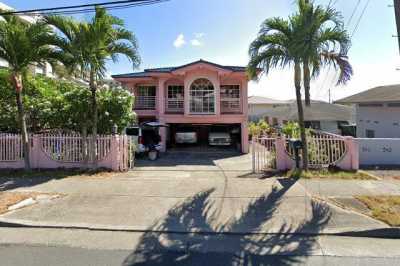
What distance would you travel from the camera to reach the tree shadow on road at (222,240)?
14.8 feet

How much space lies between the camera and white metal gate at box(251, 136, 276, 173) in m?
11.3

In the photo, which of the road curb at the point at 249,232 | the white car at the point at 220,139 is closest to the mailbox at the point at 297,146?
the road curb at the point at 249,232

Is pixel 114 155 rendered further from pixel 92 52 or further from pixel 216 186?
pixel 216 186

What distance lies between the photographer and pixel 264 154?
12305mm

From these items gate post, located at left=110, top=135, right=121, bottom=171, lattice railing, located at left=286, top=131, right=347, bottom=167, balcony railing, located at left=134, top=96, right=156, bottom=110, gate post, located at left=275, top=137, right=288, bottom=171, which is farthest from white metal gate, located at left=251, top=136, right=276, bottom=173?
balcony railing, located at left=134, top=96, right=156, bottom=110

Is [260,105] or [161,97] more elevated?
[260,105]

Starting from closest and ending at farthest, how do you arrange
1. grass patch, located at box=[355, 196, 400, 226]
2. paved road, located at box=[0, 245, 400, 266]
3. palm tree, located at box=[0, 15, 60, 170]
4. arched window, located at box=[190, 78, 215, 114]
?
paved road, located at box=[0, 245, 400, 266] → grass patch, located at box=[355, 196, 400, 226] → palm tree, located at box=[0, 15, 60, 170] → arched window, located at box=[190, 78, 215, 114]

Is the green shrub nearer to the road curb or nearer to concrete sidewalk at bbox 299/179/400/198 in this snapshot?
the road curb

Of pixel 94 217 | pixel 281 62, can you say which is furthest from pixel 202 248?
pixel 281 62

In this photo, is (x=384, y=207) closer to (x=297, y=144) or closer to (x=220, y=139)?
(x=297, y=144)

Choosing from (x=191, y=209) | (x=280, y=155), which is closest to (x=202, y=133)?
(x=280, y=155)

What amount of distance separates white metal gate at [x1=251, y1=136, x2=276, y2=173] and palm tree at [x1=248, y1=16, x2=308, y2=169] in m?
1.32

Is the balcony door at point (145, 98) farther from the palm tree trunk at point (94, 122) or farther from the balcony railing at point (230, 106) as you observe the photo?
the palm tree trunk at point (94, 122)

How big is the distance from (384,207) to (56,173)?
9.77 m
